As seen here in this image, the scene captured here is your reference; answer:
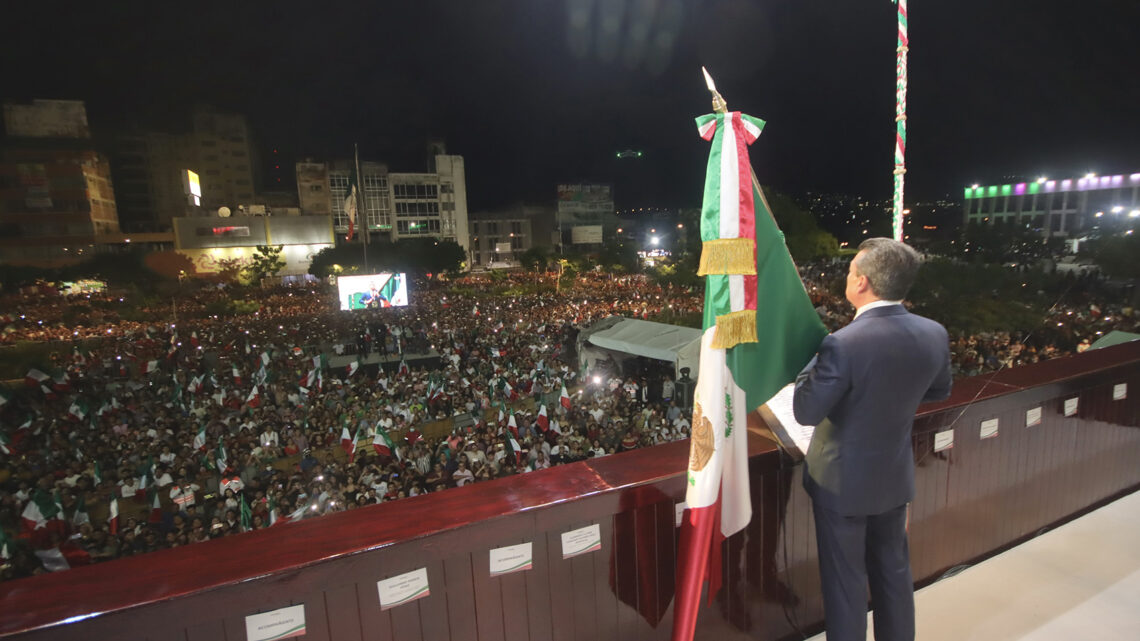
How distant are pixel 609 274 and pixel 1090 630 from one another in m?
41.6

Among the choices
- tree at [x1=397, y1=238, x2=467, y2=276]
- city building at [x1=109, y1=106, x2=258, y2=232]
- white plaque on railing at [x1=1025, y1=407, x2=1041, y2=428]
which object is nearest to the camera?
white plaque on railing at [x1=1025, y1=407, x2=1041, y2=428]

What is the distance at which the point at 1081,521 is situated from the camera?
10.8 feet

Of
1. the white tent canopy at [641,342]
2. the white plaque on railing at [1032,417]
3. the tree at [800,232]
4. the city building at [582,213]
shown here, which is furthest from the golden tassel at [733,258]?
the city building at [582,213]

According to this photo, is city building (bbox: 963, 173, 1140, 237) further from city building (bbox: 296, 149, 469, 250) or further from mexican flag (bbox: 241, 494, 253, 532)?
city building (bbox: 296, 149, 469, 250)

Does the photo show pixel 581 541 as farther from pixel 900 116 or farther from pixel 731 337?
pixel 900 116

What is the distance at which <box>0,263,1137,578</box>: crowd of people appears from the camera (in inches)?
220

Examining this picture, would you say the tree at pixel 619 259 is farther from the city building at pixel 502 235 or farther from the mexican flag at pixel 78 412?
the mexican flag at pixel 78 412

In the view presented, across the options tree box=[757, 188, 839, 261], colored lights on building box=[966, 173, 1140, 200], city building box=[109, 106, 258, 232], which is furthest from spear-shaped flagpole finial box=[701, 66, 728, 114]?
city building box=[109, 106, 258, 232]

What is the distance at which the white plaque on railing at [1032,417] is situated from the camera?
2979 mm

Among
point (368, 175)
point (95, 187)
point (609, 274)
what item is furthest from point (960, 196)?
point (95, 187)

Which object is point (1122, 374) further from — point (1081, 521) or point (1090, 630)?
point (1090, 630)

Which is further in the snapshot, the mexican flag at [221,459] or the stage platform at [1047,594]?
the mexican flag at [221,459]

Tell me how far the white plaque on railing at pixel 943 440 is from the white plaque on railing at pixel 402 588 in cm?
242

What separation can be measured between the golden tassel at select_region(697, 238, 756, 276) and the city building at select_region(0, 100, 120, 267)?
63.8m
